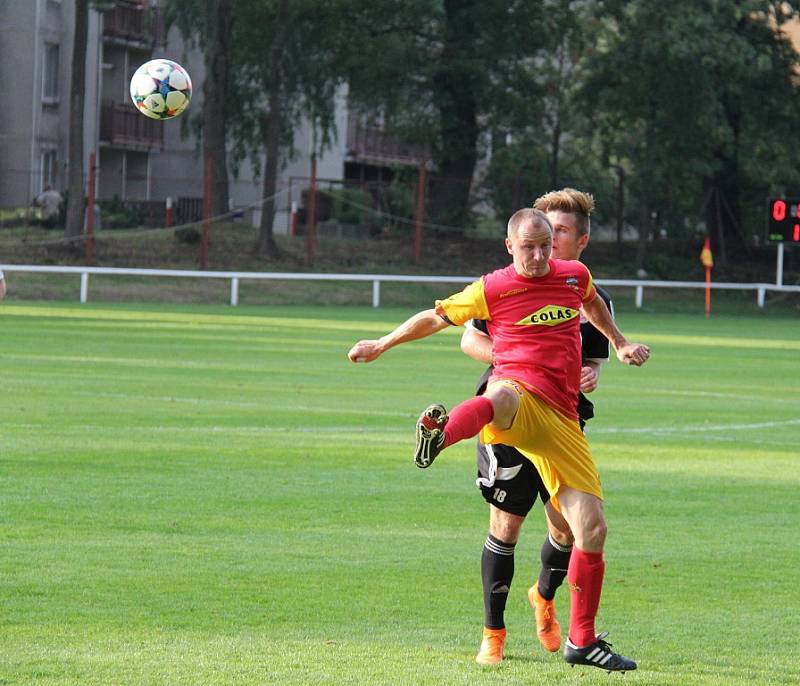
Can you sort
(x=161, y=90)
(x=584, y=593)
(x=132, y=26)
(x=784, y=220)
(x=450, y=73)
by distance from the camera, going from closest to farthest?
(x=584, y=593), (x=161, y=90), (x=784, y=220), (x=450, y=73), (x=132, y=26)

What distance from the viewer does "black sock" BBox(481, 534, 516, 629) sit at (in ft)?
22.2

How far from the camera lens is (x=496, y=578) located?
6.85 metres

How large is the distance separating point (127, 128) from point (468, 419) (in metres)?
55.2

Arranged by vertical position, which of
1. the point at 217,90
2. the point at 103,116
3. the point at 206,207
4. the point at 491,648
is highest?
the point at 217,90

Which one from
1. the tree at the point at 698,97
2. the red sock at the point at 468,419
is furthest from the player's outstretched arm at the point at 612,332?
the tree at the point at 698,97

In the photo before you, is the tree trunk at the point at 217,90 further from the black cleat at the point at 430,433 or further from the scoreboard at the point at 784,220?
the black cleat at the point at 430,433

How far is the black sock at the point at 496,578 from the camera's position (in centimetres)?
677

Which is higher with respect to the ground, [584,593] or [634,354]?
[634,354]

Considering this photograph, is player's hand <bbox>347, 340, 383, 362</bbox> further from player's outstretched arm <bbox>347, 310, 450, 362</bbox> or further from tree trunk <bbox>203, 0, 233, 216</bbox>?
tree trunk <bbox>203, 0, 233, 216</bbox>

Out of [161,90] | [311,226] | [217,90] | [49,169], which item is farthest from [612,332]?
[49,169]

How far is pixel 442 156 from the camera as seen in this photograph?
5050cm

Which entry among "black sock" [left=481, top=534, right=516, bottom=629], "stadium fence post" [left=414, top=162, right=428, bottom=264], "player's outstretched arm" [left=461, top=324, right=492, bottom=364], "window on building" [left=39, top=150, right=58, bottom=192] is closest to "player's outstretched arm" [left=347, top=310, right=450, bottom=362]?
"player's outstretched arm" [left=461, top=324, right=492, bottom=364]

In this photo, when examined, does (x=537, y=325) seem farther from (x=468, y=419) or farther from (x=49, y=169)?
(x=49, y=169)

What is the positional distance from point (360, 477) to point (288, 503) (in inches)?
53.9
